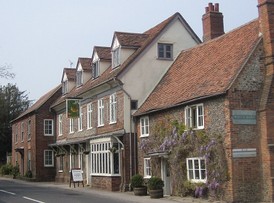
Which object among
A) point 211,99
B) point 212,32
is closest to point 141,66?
point 212,32

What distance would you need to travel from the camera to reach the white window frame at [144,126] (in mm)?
28391

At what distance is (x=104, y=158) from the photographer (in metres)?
31.4

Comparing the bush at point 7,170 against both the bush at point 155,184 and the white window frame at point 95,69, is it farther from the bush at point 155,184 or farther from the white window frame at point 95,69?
the bush at point 155,184

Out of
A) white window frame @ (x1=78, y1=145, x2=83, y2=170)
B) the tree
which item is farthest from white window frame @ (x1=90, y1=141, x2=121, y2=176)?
the tree

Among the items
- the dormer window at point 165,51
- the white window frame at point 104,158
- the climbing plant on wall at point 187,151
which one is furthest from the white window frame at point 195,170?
the dormer window at point 165,51

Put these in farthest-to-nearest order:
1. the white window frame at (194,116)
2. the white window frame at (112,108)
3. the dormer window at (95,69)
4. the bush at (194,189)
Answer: the dormer window at (95,69) < the white window frame at (112,108) < the white window frame at (194,116) < the bush at (194,189)

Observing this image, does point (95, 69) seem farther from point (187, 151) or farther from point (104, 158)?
point (187, 151)

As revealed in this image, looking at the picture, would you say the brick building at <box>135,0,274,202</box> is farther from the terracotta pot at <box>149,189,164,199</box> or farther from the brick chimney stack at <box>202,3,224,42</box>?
the brick chimney stack at <box>202,3,224,42</box>

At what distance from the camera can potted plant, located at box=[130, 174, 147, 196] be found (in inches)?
1031

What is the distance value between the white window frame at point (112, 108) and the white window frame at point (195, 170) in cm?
830

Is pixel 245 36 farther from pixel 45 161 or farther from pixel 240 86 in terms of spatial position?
pixel 45 161

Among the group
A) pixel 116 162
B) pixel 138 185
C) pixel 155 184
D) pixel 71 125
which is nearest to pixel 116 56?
pixel 116 162

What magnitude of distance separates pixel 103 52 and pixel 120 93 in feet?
20.8

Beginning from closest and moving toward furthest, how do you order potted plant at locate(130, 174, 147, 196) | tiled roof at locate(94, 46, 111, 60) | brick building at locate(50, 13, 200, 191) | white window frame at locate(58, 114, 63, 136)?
potted plant at locate(130, 174, 147, 196) → brick building at locate(50, 13, 200, 191) → tiled roof at locate(94, 46, 111, 60) → white window frame at locate(58, 114, 63, 136)
